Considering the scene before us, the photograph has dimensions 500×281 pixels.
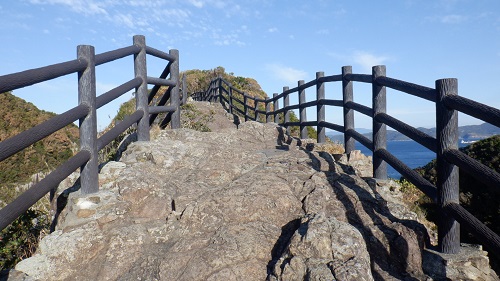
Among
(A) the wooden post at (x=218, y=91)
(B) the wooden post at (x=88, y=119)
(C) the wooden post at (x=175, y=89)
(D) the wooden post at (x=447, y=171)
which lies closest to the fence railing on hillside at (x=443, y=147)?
(D) the wooden post at (x=447, y=171)

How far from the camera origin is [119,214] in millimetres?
4105

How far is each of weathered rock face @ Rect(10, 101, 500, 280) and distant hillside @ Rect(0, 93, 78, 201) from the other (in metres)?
4.70

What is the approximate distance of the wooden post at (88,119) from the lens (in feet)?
14.1

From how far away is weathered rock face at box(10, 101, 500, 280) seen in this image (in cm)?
317

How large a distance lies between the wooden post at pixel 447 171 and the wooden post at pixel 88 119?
3.12m

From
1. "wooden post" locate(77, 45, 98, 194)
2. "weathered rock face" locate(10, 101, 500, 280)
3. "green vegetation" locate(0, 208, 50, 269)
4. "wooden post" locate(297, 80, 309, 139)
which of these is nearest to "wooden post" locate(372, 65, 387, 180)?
"weathered rock face" locate(10, 101, 500, 280)

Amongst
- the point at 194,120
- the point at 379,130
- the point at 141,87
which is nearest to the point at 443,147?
the point at 379,130

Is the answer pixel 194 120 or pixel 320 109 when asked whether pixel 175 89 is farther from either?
pixel 194 120

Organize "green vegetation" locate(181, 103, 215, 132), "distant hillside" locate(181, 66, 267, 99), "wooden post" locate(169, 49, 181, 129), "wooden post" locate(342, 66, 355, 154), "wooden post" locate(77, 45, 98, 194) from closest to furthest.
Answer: "wooden post" locate(77, 45, 98, 194)
"wooden post" locate(342, 66, 355, 154)
"wooden post" locate(169, 49, 181, 129)
"green vegetation" locate(181, 103, 215, 132)
"distant hillside" locate(181, 66, 267, 99)

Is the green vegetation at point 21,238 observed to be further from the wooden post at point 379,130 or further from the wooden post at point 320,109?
the wooden post at point 320,109

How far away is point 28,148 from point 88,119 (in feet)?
30.5

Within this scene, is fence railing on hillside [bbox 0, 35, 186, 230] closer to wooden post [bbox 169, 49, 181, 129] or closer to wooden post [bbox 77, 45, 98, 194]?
wooden post [bbox 77, 45, 98, 194]

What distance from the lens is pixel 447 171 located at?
394 cm

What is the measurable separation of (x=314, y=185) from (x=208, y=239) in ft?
4.09
